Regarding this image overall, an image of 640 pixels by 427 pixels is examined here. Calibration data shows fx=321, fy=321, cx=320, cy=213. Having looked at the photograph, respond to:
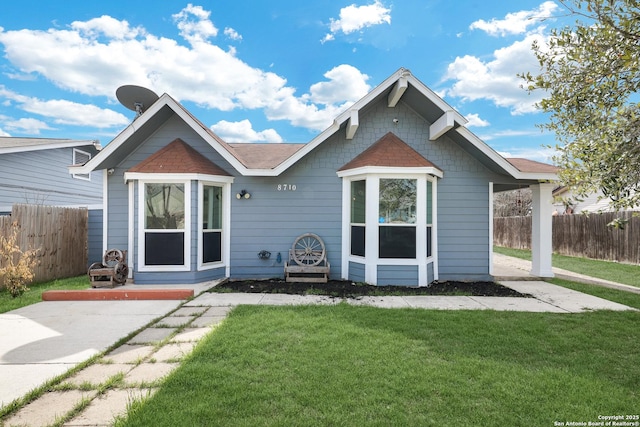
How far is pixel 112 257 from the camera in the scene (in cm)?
729

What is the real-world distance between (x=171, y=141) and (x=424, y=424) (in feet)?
25.4

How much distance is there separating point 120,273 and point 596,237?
52.1ft

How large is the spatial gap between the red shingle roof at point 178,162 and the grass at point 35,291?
109 inches

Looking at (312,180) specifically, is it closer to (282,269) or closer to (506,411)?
(282,269)

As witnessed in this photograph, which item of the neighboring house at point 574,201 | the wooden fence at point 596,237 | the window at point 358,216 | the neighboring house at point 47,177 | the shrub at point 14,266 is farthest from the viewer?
the wooden fence at point 596,237

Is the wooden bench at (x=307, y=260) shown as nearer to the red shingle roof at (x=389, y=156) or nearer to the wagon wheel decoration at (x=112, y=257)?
the red shingle roof at (x=389, y=156)

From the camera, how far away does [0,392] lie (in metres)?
2.59

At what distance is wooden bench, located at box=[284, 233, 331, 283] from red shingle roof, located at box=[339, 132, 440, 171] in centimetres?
191

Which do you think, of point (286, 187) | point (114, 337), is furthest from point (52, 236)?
point (286, 187)

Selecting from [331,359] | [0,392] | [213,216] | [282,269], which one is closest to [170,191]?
[213,216]

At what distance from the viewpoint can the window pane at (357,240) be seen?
24.0 ft

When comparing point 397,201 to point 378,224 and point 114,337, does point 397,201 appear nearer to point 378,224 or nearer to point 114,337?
point 378,224

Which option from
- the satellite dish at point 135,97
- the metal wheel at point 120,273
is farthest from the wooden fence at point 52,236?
the satellite dish at point 135,97

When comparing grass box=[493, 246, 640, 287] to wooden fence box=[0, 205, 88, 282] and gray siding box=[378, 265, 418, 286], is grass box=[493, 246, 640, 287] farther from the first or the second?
wooden fence box=[0, 205, 88, 282]
